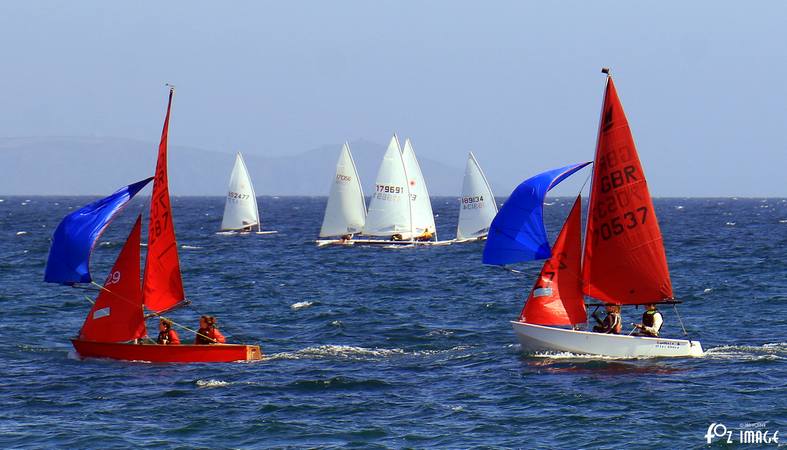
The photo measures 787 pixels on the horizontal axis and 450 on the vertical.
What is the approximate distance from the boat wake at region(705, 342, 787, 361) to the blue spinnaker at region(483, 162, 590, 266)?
6.27m

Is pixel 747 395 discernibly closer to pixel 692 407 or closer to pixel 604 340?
pixel 692 407

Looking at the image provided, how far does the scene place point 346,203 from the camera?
282ft

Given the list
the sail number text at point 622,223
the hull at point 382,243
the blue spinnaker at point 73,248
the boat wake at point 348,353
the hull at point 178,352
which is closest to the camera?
the blue spinnaker at point 73,248

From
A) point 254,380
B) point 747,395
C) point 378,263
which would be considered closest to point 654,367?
point 747,395

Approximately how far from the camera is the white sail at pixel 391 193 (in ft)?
266

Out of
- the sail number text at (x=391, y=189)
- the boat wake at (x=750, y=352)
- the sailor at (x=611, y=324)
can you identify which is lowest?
the boat wake at (x=750, y=352)

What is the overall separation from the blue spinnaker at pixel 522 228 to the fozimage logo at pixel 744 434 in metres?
9.31

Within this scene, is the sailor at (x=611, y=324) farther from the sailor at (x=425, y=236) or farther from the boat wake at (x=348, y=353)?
the sailor at (x=425, y=236)

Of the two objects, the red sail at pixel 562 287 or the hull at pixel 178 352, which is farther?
the red sail at pixel 562 287

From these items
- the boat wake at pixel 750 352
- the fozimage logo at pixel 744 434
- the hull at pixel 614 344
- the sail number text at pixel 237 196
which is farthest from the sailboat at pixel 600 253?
the sail number text at pixel 237 196

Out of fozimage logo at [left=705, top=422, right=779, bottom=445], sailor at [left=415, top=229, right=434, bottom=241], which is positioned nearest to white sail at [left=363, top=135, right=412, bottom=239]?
sailor at [left=415, top=229, right=434, bottom=241]

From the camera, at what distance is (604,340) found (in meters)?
33.3

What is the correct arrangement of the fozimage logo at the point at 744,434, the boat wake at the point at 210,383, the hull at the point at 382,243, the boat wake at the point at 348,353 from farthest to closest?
the hull at the point at 382,243
the boat wake at the point at 348,353
the boat wake at the point at 210,383
the fozimage logo at the point at 744,434

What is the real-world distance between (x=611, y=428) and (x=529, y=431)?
185 centimetres
